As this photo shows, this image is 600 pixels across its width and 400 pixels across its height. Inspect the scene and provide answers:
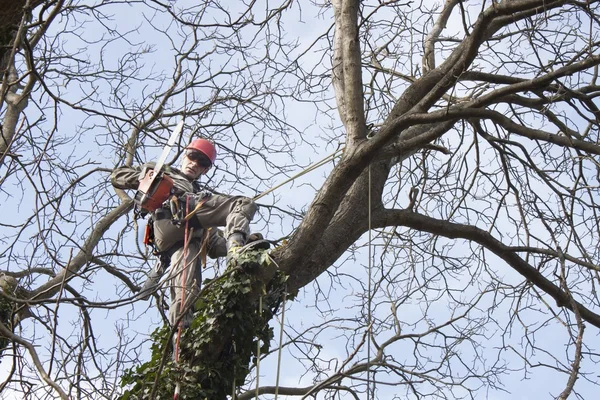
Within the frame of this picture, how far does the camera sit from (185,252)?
576 centimetres

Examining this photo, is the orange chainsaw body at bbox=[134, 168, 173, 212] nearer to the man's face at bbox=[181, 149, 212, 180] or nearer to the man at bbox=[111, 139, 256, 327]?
the man at bbox=[111, 139, 256, 327]

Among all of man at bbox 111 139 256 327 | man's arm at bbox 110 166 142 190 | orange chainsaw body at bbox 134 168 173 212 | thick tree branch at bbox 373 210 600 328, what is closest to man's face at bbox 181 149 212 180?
man at bbox 111 139 256 327

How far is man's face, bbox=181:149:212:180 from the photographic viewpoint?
6617mm

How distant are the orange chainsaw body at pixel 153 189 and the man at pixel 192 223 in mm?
107

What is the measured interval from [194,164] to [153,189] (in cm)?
68

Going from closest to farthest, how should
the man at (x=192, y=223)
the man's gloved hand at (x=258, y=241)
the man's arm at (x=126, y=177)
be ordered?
the man's gloved hand at (x=258, y=241) < the man at (x=192, y=223) < the man's arm at (x=126, y=177)

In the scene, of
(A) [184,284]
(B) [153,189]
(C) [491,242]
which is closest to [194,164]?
(B) [153,189]

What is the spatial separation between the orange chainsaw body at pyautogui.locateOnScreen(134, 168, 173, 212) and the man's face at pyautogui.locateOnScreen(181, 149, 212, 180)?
55 cm

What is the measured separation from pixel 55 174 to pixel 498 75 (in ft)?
11.3

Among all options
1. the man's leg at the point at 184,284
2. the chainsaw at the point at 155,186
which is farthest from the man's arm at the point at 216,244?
the chainsaw at the point at 155,186

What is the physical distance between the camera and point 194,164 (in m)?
6.63

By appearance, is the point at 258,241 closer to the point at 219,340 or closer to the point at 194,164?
the point at 219,340

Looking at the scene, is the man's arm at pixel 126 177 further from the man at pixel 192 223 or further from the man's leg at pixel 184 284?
the man's leg at pixel 184 284

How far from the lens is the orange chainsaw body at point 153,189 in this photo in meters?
6.00
